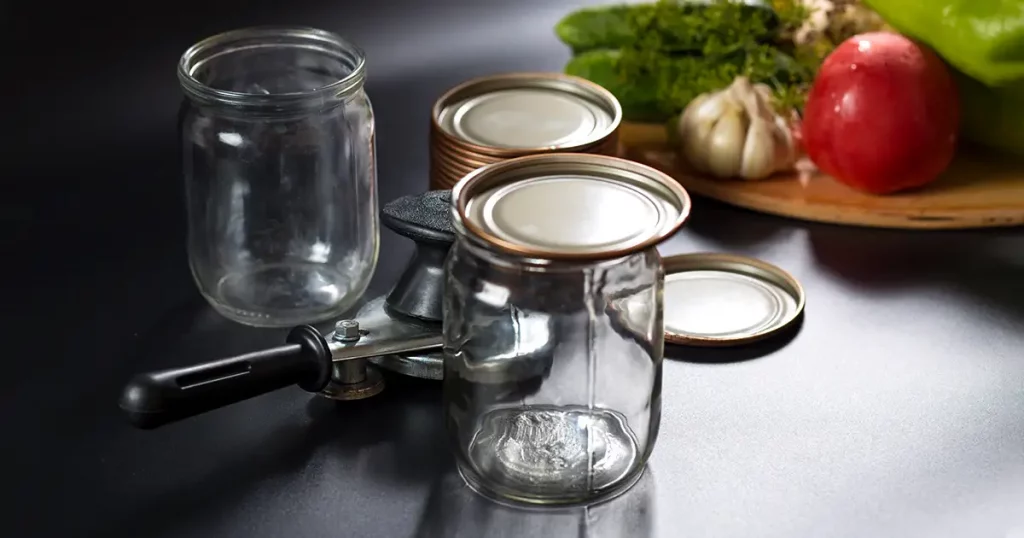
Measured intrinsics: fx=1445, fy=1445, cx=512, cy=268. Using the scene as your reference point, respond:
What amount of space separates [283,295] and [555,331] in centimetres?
31

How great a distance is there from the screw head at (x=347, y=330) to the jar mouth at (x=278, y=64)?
0.18 m

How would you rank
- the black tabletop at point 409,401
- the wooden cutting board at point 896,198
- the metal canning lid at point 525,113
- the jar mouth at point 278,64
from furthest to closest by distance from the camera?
the wooden cutting board at point 896,198 < the metal canning lid at point 525,113 < the jar mouth at point 278,64 < the black tabletop at point 409,401

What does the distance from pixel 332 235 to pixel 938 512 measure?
1.79ft

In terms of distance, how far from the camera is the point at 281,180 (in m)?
1.19

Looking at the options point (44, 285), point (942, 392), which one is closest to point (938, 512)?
point (942, 392)

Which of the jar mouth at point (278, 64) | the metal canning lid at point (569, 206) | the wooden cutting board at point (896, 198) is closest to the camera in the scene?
the metal canning lid at point (569, 206)

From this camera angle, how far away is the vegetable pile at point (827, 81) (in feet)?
4.26

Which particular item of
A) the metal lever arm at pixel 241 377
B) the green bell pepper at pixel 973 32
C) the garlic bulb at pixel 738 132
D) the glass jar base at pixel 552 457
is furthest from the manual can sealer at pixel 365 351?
the green bell pepper at pixel 973 32

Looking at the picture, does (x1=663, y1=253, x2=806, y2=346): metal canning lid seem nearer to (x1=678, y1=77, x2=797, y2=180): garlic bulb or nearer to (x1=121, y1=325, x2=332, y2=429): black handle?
(x1=678, y1=77, x2=797, y2=180): garlic bulb

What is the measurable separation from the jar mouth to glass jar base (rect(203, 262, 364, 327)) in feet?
0.50

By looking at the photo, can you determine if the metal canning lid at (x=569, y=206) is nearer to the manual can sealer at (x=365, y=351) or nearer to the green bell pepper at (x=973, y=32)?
the manual can sealer at (x=365, y=351)

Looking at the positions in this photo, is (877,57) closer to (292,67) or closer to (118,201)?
(292,67)

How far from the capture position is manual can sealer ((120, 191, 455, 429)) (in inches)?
36.9

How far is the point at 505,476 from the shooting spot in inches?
37.4
